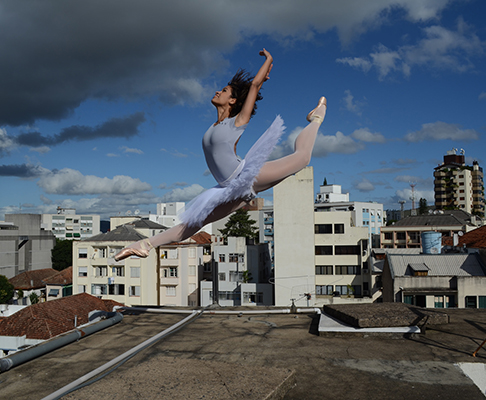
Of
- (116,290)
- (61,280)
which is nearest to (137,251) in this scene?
(116,290)

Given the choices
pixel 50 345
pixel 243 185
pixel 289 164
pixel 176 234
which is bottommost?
pixel 50 345

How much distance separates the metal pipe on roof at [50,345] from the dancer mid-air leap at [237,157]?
4473 mm

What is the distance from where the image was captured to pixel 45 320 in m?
26.6

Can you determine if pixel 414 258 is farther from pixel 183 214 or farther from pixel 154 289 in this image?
pixel 154 289

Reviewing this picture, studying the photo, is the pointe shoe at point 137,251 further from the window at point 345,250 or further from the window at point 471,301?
the window at point 345,250

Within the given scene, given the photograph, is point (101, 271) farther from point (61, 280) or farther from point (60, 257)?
point (60, 257)

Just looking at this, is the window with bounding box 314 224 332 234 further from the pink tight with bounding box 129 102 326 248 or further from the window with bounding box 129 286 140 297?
the pink tight with bounding box 129 102 326 248

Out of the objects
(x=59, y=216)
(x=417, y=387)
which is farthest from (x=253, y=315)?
(x=59, y=216)

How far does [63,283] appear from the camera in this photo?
214ft

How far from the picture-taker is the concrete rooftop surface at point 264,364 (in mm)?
6359

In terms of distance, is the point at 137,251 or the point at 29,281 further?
the point at 29,281

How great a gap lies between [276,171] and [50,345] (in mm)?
6620

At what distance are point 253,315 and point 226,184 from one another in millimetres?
7629

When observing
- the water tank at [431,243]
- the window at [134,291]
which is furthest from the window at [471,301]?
the window at [134,291]
